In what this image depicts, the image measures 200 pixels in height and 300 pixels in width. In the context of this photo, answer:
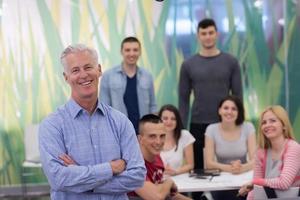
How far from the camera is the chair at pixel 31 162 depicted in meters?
5.71

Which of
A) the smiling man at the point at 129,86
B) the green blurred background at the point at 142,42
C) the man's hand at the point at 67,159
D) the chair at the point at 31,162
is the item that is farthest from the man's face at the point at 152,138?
the green blurred background at the point at 142,42

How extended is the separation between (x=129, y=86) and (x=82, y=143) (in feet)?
8.70

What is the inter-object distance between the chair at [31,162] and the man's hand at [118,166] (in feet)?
11.9

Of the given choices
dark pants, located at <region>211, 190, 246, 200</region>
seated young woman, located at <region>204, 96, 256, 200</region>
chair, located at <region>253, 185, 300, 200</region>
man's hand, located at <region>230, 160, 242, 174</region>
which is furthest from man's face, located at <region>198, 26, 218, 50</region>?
chair, located at <region>253, 185, 300, 200</region>

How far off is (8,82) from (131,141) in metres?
3.95

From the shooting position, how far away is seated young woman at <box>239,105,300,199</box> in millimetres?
3312

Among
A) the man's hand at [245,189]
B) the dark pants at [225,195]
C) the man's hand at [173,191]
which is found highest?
the man's hand at [173,191]

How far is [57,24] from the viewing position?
19.3ft

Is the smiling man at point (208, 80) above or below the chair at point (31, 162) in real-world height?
above

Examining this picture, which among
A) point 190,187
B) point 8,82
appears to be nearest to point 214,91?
point 190,187

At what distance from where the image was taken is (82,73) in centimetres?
210

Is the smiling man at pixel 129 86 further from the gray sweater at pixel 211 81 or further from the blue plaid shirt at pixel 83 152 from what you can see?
the blue plaid shirt at pixel 83 152

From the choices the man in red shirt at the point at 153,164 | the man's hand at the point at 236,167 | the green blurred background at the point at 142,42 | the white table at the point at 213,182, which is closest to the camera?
the man in red shirt at the point at 153,164

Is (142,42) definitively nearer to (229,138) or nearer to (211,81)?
(211,81)
